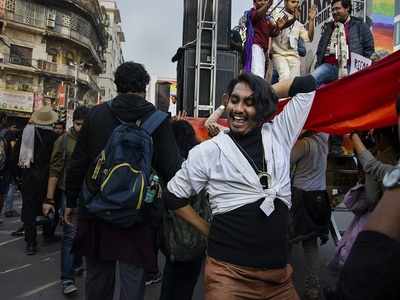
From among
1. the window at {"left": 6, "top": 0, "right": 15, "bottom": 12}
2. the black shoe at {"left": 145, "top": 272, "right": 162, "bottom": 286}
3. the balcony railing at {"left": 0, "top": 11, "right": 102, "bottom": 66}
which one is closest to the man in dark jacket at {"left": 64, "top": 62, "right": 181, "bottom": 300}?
the black shoe at {"left": 145, "top": 272, "right": 162, "bottom": 286}

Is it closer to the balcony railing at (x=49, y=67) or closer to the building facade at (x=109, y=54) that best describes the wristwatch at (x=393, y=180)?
the balcony railing at (x=49, y=67)

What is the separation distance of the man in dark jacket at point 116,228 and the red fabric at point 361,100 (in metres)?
1.25

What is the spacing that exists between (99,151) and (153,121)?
0.40 metres

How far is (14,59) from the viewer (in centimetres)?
4528

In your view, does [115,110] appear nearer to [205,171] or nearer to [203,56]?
[205,171]

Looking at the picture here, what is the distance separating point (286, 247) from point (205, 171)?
533 millimetres

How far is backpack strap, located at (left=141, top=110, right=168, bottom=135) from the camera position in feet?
9.56

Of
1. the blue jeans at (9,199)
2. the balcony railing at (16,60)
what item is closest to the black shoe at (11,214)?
the blue jeans at (9,199)

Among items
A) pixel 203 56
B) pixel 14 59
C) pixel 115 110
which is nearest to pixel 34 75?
pixel 14 59

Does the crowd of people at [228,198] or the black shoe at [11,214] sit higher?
the crowd of people at [228,198]

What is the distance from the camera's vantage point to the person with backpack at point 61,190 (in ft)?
14.9

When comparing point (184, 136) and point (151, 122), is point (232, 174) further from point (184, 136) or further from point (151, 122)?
point (184, 136)

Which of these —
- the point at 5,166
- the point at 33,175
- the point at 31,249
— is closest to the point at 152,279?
the point at 31,249

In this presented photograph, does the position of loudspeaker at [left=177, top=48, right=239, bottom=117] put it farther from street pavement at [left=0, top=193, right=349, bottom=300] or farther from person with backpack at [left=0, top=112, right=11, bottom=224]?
person with backpack at [left=0, top=112, right=11, bottom=224]
